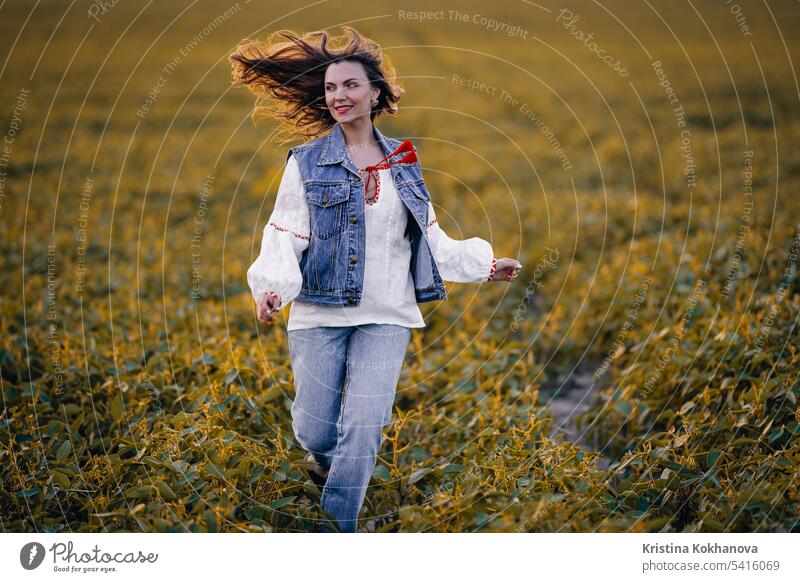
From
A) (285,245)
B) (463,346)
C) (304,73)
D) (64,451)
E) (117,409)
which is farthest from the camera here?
(463,346)

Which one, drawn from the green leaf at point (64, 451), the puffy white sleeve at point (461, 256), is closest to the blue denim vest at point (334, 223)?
the puffy white sleeve at point (461, 256)

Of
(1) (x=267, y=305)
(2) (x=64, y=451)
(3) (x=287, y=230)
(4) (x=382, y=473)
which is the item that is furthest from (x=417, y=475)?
(2) (x=64, y=451)

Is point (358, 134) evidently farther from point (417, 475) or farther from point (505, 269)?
point (417, 475)

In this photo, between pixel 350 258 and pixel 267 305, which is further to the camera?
pixel 350 258

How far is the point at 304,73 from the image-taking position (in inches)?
143

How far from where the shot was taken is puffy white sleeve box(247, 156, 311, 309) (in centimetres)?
321

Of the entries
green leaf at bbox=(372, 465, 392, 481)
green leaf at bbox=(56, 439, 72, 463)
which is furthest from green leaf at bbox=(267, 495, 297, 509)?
green leaf at bbox=(56, 439, 72, 463)

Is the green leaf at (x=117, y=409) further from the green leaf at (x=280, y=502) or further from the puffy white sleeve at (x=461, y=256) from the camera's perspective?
the puffy white sleeve at (x=461, y=256)

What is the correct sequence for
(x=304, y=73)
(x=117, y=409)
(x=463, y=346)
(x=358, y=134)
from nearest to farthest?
(x=358, y=134) → (x=304, y=73) → (x=117, y=409) → (x=463, y=346)

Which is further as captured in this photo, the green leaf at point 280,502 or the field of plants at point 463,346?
the field of plants at point 463,346

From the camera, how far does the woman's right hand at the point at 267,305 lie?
313cm

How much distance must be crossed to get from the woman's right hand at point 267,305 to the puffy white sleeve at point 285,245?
0.09 ft

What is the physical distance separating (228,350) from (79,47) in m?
13.9

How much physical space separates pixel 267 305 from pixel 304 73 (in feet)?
3.80
